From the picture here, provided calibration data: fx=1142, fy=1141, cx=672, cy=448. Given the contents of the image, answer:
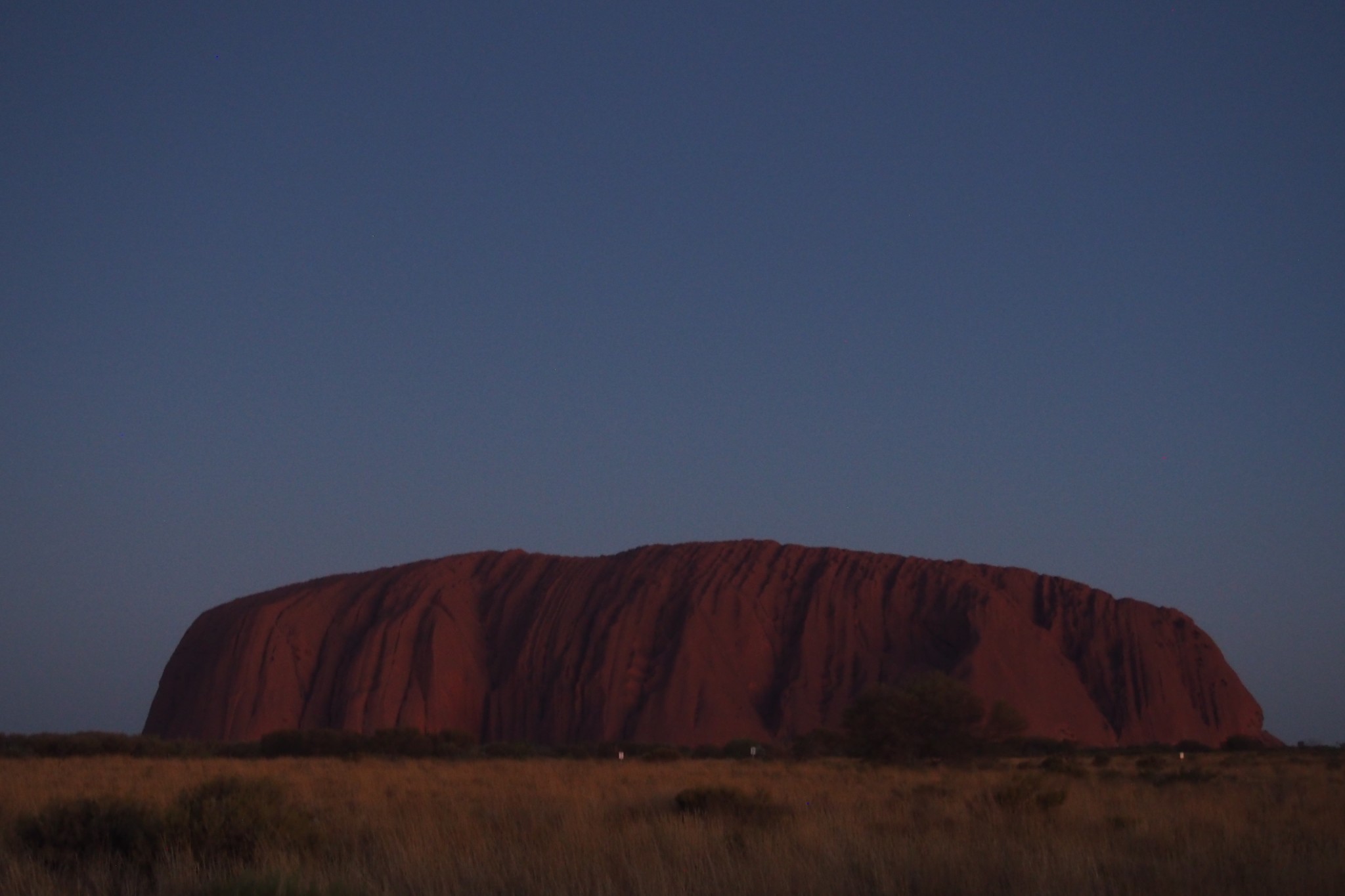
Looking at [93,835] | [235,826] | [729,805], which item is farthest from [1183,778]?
[93,835]

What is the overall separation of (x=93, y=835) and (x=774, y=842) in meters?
5.86

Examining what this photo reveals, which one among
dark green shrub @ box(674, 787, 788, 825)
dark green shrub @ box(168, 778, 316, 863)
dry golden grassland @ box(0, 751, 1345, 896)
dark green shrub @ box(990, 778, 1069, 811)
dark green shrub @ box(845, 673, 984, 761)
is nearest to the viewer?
dry golden grassland @ box(0, 751, 1345, 896)

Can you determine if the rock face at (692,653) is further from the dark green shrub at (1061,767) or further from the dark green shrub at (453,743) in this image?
the dark green shrub at (1061,767)

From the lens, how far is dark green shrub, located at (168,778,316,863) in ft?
31.1

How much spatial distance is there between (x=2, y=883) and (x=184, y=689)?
59127 mm

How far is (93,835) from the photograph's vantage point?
388 inches

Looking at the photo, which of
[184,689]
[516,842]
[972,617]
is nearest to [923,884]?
[516,842]

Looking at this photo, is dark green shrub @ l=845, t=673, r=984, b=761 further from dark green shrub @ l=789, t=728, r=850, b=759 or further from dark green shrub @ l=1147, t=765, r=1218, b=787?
dark green shrub @ l=1147, t=765, r=1218, b=787

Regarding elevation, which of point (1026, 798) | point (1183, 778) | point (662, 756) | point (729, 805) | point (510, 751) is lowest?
point (510, 751)

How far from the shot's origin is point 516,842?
32.8ft

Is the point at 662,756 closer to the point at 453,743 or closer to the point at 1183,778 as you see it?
the point at 453,743

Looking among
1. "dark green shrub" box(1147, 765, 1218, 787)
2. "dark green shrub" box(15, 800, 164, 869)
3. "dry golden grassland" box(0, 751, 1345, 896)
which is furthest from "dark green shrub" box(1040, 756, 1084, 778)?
"dark green shrub" box(15, 800, 164, 869)

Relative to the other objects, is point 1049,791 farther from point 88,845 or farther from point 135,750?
point 135,750

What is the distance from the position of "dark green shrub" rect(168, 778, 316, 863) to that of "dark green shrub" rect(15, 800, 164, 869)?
0.73 ft
